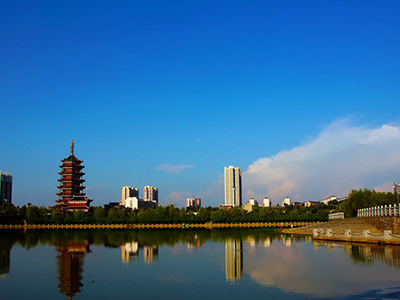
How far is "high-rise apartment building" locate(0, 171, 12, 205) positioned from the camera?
538 feet

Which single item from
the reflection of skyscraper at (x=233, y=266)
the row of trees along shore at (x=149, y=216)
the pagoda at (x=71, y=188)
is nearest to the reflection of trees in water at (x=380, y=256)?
the reflection of skyscraper at (x=233, y=266)

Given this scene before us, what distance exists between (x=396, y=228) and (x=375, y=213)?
6.50 meters

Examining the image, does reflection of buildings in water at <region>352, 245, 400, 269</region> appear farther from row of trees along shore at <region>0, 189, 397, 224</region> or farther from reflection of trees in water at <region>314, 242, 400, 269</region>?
row of trees along shore at <region>0, 189, 397, 224</region>

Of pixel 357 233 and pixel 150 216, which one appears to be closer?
pixel 357 233

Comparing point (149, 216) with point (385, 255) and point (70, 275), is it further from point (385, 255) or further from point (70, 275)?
point (70, 275)

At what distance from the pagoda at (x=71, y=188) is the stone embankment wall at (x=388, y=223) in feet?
278

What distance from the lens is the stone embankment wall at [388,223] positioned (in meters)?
33.8

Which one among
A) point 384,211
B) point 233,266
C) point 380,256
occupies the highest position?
point 384,211

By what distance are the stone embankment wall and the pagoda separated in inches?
3334

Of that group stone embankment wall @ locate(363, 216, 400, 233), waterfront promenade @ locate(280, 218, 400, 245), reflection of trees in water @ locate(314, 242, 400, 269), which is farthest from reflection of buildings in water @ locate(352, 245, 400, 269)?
stone embankment wall @ locate(363, 216, 400, 233)

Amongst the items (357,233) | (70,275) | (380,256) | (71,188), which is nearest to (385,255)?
(380,256)

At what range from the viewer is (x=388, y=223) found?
35.1 meters

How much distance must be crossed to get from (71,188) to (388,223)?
90.6m

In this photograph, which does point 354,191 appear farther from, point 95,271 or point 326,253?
point 95,271
